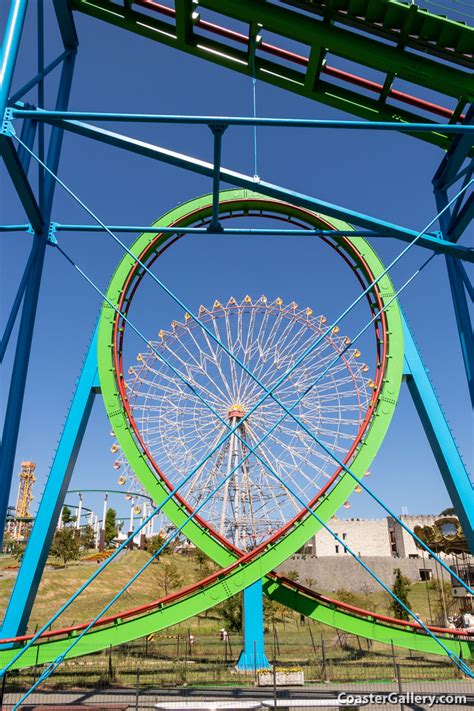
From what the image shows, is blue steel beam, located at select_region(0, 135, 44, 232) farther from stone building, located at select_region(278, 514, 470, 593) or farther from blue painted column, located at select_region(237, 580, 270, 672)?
stone building, located at select_region(278, 514, 470, 593)

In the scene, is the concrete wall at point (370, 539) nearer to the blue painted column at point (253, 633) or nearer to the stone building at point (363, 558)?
the stone building at point (363, 558)

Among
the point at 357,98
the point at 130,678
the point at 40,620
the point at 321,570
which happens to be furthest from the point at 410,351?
the point at 321,570

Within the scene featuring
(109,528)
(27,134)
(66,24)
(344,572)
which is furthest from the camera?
(109,528)

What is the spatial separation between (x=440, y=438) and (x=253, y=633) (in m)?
5.73

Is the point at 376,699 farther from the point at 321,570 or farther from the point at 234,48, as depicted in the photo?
the point at 321,570

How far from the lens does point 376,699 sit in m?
9.00

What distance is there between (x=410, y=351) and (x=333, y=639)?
13.0 m

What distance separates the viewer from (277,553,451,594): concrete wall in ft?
132

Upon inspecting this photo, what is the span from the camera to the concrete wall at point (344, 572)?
132 feet

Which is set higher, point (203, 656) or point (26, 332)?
point (26, 332)

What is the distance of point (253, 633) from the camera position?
11.6 m

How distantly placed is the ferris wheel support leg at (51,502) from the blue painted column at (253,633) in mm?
4395

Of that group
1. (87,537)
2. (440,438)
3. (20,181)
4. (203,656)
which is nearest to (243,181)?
(20,181)

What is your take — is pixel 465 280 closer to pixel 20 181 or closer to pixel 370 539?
pixel 20 181
